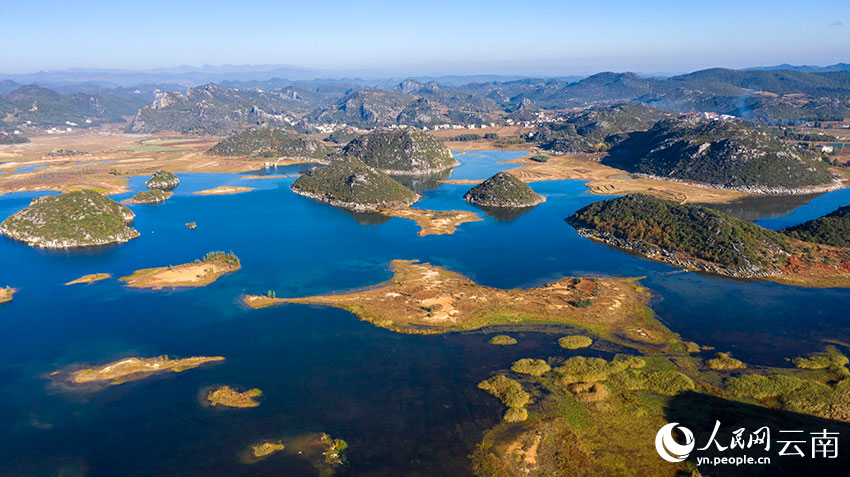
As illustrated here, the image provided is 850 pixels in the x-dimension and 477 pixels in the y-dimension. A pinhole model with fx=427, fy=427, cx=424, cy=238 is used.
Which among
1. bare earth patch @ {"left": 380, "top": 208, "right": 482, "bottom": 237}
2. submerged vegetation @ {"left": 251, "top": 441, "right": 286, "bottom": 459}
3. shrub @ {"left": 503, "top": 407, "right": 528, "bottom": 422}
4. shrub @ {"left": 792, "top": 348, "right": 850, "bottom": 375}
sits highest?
bare earth patch @ {"left": 380, "top": 208, "right": 482, "bottom": 237}

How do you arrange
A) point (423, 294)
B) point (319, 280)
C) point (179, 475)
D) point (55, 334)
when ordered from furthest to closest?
point (319, 280), point (423, 294), point (55, 334), point (179, 475)

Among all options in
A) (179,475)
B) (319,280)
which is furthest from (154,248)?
(179,475)

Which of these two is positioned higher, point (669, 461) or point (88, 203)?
point (88, 203)

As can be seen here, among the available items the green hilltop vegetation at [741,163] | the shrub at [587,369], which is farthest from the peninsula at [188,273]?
the green hilltop vegetation at [741,163]

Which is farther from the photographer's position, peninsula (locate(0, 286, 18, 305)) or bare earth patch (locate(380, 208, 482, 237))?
bare earth patch (locate(380, 208, 482, 237))

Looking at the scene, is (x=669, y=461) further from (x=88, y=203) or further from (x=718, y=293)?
(x=88, y=203)

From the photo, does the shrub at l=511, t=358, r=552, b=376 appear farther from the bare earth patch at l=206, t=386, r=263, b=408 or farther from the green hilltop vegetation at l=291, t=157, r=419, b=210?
the green hilltop vegetation at l=291, t=157, r=419, b=210

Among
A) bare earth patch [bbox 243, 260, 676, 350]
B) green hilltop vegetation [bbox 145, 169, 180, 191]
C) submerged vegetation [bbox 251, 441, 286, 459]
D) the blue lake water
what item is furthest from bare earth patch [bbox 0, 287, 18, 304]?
green hilltop vegetation [bbox 145, 169, 180, 191]

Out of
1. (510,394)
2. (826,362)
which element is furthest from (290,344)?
(826,362)
